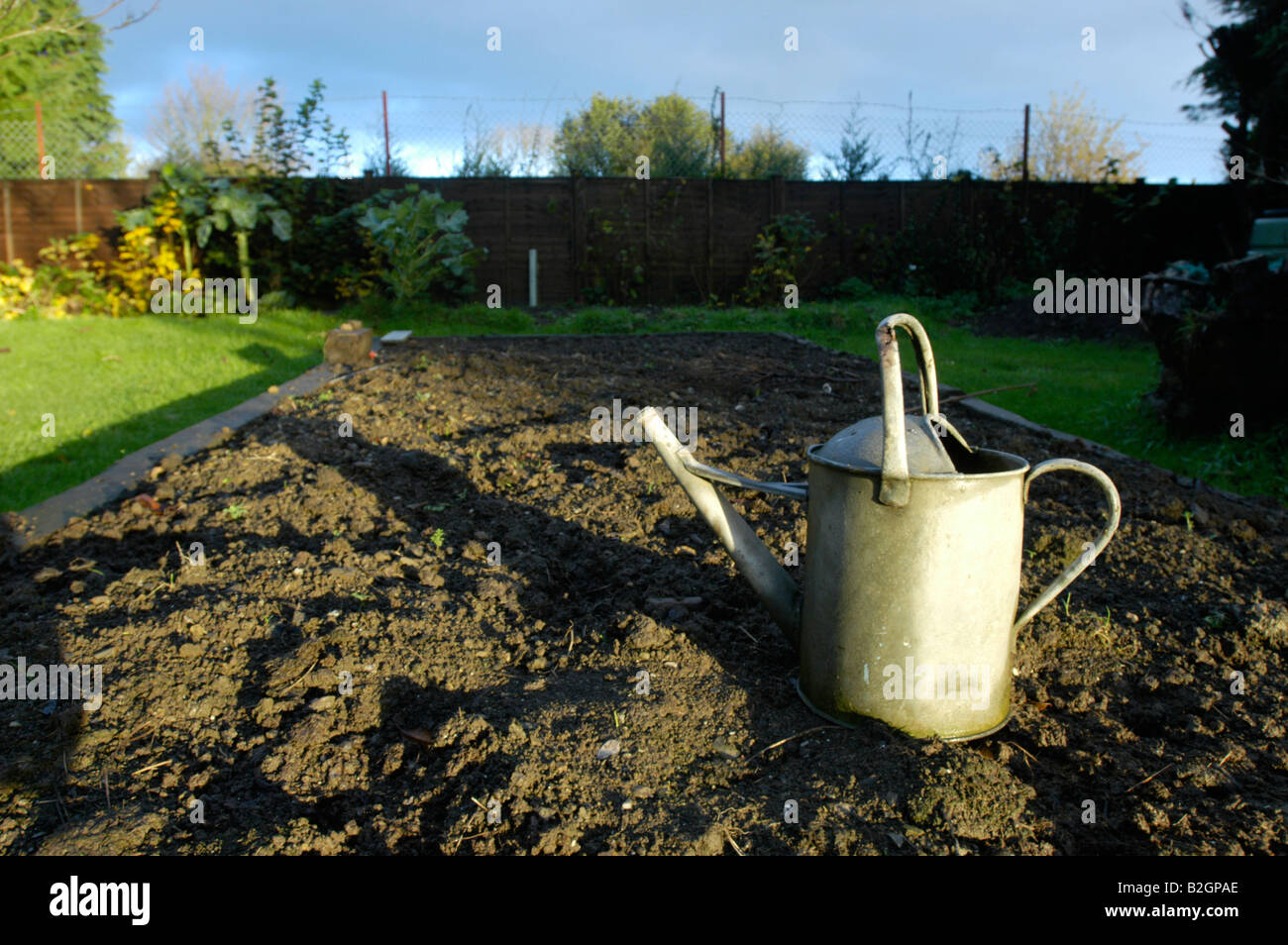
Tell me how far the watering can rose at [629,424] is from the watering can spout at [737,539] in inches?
68.7

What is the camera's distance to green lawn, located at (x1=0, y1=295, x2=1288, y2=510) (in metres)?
4.62

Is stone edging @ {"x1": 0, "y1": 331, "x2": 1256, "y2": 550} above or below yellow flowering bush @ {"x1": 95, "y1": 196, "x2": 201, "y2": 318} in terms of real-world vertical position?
below

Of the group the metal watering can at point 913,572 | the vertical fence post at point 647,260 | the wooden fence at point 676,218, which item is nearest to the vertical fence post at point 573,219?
the wooden fence at point 676,218

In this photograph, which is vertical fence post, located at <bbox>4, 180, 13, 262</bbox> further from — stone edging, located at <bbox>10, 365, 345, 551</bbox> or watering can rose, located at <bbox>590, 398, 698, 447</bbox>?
watering can rose, located at <bbox>590, 398, 698, 447</bbox>

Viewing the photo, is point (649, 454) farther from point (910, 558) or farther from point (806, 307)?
point (806, 307)

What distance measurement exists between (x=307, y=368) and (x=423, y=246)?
310 centimetres

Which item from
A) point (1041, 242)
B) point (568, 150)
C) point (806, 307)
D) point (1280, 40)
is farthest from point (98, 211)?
point (1280, 40)

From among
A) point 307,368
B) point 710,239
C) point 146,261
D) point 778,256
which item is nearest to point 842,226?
point 778,256

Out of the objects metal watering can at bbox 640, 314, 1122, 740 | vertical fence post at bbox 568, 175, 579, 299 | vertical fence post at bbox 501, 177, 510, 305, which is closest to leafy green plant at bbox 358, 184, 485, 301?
vertical fence post at bbox 501, 177, 510, 305

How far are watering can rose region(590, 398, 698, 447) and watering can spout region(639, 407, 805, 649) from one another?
1744 mm

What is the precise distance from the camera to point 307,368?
7.38 m

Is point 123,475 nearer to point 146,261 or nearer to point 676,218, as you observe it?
point 146,261
